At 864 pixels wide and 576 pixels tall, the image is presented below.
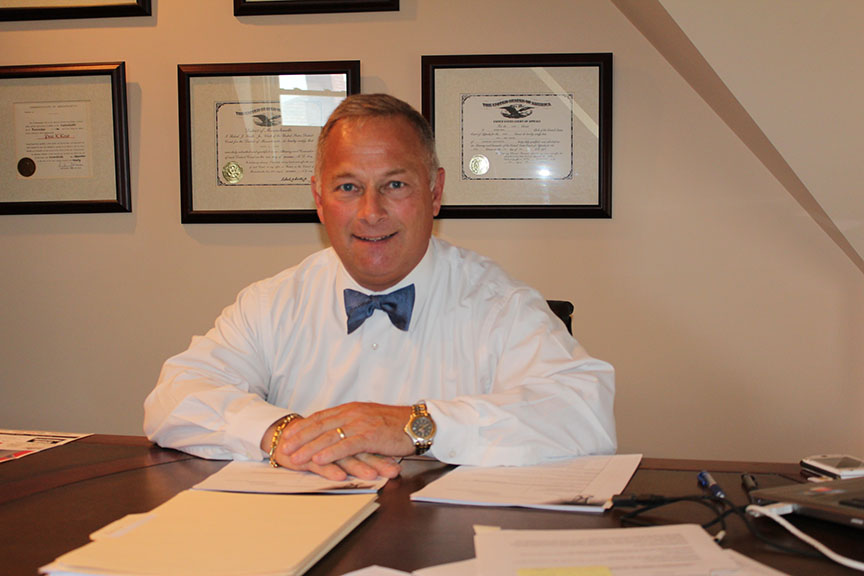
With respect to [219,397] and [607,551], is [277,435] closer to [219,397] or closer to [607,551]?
[219,397]

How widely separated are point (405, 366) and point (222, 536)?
99 cm

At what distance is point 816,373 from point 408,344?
67.5 inches

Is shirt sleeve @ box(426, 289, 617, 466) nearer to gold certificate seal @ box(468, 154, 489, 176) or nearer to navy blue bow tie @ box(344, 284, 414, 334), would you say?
navy blue bow tie @ box(344, 284, 414, 334)

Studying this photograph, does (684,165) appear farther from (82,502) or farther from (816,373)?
(82,502)

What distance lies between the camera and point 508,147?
9.62ft

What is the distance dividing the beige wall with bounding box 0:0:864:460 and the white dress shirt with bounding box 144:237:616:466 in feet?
3.10

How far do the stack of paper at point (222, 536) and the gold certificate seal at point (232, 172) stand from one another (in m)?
2.02

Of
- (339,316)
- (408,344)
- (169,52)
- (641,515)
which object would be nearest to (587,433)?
→ (641,515)

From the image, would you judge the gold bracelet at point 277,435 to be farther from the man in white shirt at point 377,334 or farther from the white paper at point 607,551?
the white paper at point 607,551

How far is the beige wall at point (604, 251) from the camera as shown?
111 inches

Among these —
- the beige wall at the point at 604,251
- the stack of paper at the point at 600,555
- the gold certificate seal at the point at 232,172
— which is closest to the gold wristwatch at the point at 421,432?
the stack of paper at the point at 600,555
